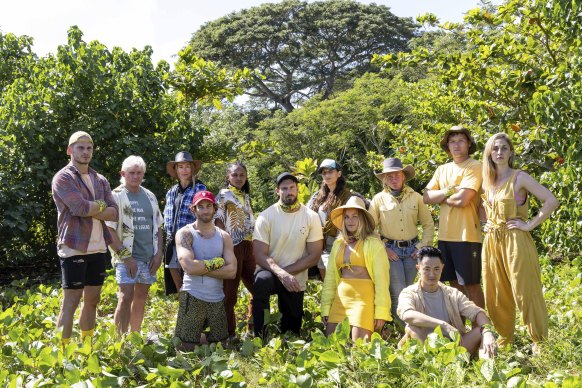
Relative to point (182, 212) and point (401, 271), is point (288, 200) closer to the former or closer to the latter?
point (182, 212)

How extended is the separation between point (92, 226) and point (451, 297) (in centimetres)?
279

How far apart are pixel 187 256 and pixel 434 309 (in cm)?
192

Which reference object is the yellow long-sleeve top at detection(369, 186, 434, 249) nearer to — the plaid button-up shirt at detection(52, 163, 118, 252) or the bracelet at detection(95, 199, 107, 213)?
the bracelet at detection(95, 199, 107, 213)

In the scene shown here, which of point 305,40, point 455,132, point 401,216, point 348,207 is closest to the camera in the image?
point 348,207

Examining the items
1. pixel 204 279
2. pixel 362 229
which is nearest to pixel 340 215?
pixel 362 229

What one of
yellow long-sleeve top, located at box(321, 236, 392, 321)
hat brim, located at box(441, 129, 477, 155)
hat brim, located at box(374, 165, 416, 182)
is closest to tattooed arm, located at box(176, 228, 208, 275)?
yellow long-sleeve top, located at box(321, 236, 392, 321)

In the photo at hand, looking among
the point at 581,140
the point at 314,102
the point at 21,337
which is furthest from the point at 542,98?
the point at 314,102

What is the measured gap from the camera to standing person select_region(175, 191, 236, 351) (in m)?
4.79

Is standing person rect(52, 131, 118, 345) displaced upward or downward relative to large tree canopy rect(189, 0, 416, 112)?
downward

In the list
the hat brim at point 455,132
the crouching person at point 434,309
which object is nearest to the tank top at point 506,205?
the crouching person at point 434,309

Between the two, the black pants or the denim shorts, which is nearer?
the denim shorts

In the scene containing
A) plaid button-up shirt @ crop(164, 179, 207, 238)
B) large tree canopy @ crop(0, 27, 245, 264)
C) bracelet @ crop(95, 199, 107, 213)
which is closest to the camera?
bracelet @ crop(95, 199, 107, 213)

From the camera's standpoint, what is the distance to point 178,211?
5.53 metres

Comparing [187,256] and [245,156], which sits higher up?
[245,156]
